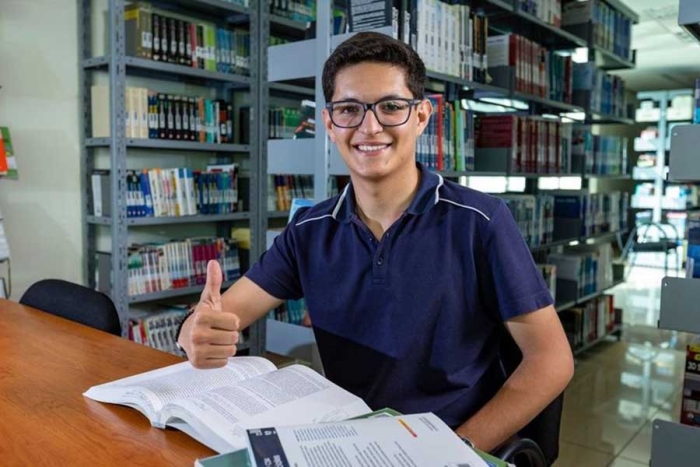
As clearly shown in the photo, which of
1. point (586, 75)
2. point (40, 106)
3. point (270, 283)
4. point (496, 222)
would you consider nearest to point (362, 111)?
point (496, 222)

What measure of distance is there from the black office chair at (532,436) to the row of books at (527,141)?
6.84 feet

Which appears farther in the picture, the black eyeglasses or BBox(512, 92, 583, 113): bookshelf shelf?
BBox(512, 92, 583, 113): bookshelf shelf

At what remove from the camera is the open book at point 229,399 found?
37.3 inches

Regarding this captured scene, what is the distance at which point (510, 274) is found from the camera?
1214 millimetres

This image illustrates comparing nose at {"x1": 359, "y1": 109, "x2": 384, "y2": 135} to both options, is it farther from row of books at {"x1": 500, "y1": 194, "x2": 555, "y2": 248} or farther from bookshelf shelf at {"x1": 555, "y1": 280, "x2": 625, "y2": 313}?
bookshelf shelf at {"x1": 555, "y1": 280, "x2": 625, "y2": 313}

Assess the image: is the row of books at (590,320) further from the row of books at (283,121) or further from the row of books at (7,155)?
the row of books at (7,155)

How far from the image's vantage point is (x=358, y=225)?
1372mm

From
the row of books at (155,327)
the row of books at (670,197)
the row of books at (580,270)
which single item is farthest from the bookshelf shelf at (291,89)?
the row of books at (670,197)

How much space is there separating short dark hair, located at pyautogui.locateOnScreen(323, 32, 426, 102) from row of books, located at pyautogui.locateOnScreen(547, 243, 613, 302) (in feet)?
9.86

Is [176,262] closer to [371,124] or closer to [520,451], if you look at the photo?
[371,124]

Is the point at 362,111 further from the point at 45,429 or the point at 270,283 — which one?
the point at 45,429

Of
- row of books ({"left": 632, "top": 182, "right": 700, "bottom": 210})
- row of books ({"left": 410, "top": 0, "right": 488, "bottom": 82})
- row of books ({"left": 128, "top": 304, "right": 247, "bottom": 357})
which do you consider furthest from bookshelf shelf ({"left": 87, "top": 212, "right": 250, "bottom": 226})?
row of books ({"left": 632, "top": 182, "right": 700, "bottom": 210})

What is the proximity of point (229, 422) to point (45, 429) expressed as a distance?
325 millimetres

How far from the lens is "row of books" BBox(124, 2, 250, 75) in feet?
10.0
